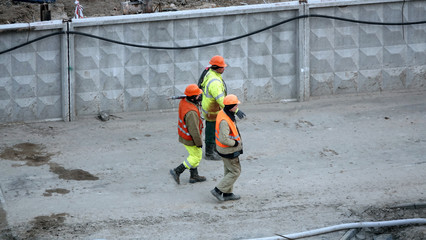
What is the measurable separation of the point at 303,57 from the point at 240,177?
172 inches

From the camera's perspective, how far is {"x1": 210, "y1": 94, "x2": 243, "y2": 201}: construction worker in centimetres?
1012

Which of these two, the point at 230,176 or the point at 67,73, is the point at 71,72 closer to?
the point at 67,73

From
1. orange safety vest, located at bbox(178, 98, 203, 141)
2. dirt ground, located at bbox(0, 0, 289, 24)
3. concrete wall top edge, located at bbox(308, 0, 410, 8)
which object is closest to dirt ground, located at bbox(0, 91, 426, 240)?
orange safety vest, located at bbox(178, 98, 203, 141)

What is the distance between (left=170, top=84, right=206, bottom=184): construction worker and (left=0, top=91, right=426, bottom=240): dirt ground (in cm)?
37

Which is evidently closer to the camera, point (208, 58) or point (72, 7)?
point (208, 58)

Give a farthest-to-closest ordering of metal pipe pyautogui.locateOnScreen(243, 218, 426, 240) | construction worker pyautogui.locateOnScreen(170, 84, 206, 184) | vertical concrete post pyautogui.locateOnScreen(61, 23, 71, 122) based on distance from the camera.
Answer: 1. vertical concrete post pyautogui.locateOnScreen(61, 23, 71, 122)
2. construction worker pyautogui.locateOnScreen(170, 84, 206, 184)
3. metal pipe pyautogui.locateOnScreen(243, 218, 426, 240)

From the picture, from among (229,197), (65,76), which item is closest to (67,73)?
(65,76)

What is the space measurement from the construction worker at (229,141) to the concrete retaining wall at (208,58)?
4.40 meters

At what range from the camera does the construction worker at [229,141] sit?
10.1 m

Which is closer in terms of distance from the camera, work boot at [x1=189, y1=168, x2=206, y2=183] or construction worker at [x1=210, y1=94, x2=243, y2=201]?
construction worker at [x1=210, y1=94, x2=243, y2=201]

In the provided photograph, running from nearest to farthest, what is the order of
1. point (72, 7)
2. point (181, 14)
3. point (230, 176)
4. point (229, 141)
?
point (229, 141), point (230, 176), point (181, 14), point (72, 7)

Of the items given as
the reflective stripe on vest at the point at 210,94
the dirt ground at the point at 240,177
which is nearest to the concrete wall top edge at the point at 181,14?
the dirt ground at the point at 240,177

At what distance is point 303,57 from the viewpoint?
14.8m

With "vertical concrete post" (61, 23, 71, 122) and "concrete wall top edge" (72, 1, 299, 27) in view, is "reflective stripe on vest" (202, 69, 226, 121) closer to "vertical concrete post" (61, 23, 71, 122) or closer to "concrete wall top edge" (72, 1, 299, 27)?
"concrete wall top edge" (72, 1, 299, 27)
